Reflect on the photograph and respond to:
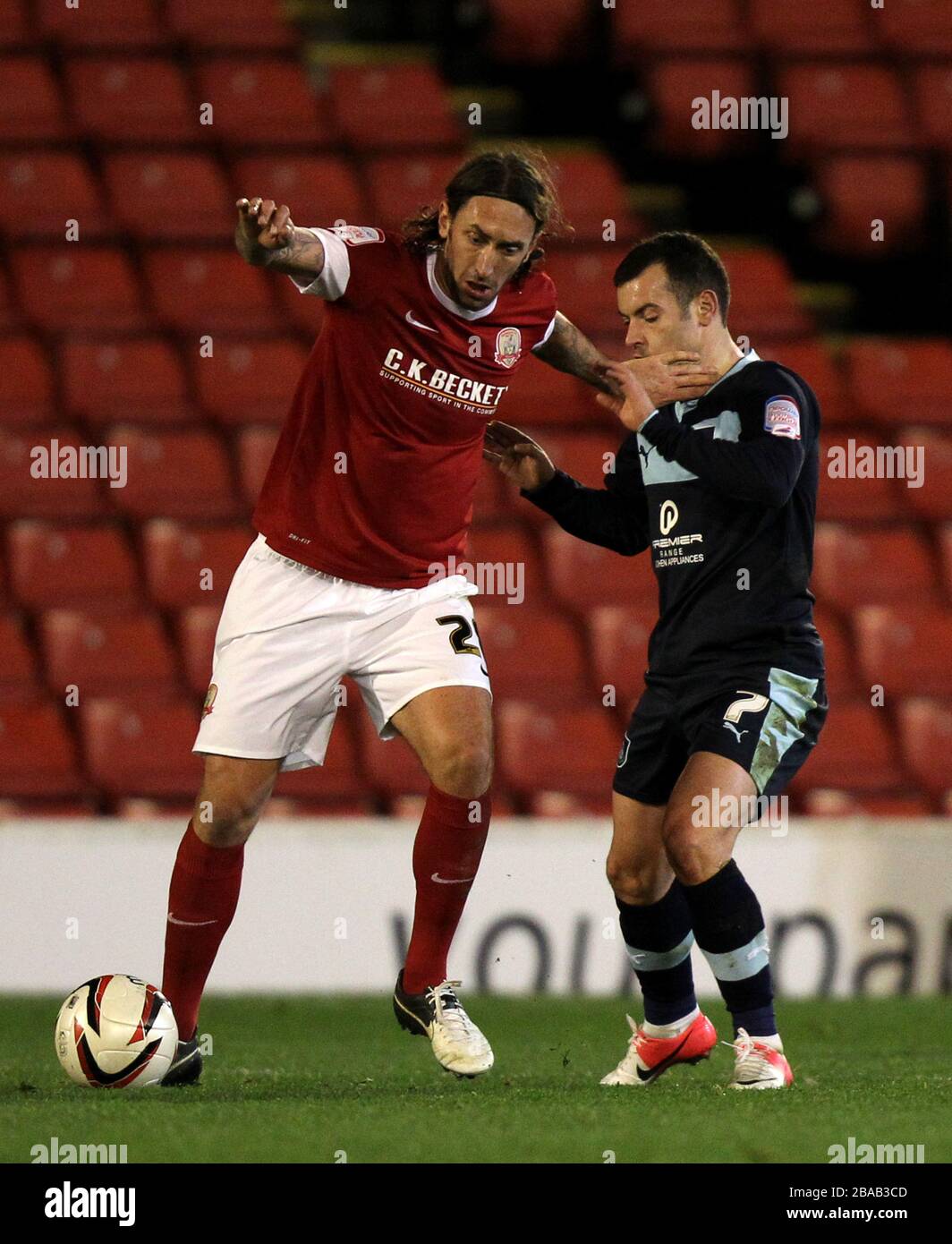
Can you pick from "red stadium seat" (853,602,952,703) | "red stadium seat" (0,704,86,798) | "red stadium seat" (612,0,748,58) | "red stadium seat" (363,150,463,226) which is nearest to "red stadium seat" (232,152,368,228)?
"red stadium seat" (363,150,463,226)

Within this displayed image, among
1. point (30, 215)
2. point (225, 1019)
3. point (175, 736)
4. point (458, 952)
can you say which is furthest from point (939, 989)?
point (30, 215)

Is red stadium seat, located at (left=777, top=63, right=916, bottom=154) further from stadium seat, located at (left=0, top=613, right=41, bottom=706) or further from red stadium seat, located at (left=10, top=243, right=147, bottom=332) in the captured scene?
stadium seat, located at (left=0, top=613, right=41, bottom=706)

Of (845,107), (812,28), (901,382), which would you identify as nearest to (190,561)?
(901,382)

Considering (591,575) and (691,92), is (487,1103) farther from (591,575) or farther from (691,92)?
(691,92)

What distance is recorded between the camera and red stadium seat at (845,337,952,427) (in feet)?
26.8

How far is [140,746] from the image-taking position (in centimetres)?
678

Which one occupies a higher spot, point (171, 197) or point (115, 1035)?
point (171, 197)

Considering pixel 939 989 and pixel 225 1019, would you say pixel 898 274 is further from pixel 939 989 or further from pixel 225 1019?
pixel 225 1019

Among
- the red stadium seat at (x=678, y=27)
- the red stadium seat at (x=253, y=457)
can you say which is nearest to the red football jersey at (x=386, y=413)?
the red stadium seat at (x=253, y=457)

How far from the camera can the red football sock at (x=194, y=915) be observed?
397 centimetres

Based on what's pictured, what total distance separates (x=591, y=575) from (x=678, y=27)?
317 cm

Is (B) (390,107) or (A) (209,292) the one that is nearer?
(A) (209,292)

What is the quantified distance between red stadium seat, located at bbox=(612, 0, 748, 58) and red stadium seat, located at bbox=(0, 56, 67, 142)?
8.90 feet

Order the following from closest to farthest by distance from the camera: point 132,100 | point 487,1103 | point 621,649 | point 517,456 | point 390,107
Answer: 1. point 487,1103
2. point 517,456
3. point 621,649
4. point 132,100
5. point 390,107
